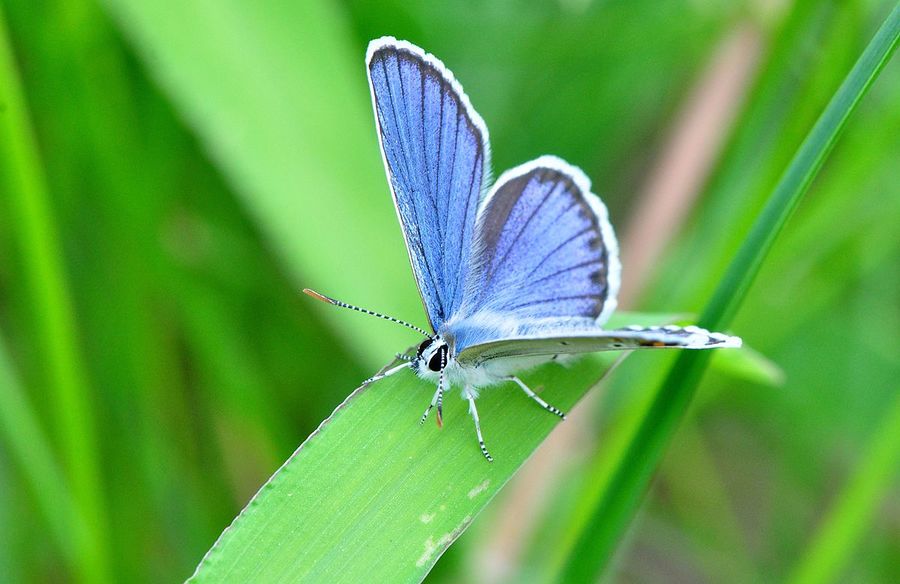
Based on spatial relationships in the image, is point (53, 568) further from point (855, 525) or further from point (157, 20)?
point (855, 525)

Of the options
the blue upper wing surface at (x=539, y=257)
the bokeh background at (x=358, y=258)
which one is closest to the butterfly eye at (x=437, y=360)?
the blue upper wing surface at (x=539, y=257)

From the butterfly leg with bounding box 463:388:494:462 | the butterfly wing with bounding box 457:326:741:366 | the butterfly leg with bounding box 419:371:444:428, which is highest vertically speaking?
the butterfly wing with bounding box 457:326:741:366

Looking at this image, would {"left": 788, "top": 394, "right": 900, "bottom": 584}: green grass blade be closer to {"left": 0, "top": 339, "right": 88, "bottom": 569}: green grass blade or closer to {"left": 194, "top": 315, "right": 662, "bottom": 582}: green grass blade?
{"left": 194, "top": 315, "right": 662, "bottom": 582}: green grass blade

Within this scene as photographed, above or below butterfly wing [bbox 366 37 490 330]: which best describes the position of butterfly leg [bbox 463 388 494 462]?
below

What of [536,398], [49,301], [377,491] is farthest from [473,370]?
[49,301]

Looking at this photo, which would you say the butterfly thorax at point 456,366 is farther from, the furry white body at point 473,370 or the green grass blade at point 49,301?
the green grass blade at point 49,301

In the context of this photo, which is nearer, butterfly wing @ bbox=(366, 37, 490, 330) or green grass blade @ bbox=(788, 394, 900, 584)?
butterfly wing @ bbox=(366, 37, 490, 330)

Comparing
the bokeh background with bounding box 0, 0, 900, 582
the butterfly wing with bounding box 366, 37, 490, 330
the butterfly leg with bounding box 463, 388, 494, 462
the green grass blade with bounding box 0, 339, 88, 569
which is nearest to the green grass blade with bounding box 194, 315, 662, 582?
the butterfly leg with bounding box 463, 388, 494, 462

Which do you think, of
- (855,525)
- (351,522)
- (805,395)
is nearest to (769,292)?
(805,395)
